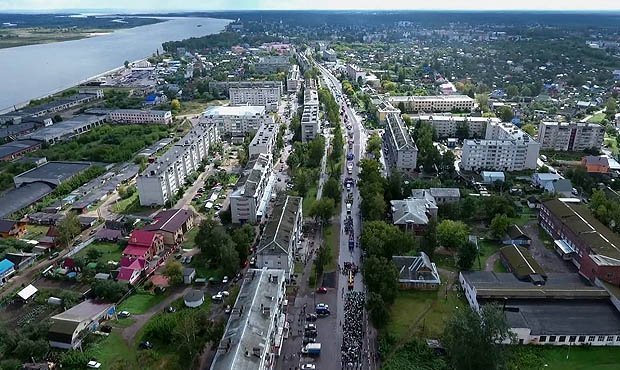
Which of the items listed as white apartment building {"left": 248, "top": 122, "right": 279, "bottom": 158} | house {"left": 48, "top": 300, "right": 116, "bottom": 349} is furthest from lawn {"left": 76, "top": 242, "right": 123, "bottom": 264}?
white apartment building {"left": 248, "top": 122, "right": 279, "bottom": 158}

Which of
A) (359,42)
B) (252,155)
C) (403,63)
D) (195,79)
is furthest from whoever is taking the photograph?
(359,42)

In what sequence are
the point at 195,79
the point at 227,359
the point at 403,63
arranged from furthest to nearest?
the point at 403,63
the point at 195,79
the point at 227,359

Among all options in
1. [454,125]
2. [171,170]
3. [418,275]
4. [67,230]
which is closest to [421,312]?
[418,275]

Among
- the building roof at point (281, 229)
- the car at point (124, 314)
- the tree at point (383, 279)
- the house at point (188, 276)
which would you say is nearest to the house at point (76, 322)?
the car at point (124, 314)

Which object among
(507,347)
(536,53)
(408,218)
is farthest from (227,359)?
(536,53)

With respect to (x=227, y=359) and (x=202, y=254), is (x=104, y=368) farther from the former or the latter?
(x=202, y=254)

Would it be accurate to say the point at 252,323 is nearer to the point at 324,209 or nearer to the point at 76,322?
the point at 76,322

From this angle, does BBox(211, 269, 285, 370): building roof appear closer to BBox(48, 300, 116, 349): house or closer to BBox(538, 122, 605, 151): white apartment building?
BBox(48, 300, 116, 349): house
